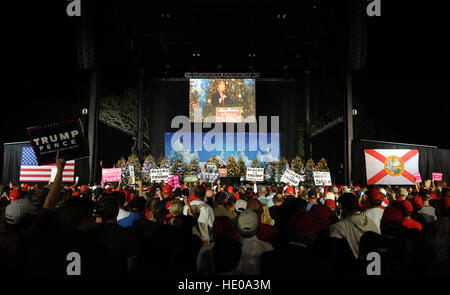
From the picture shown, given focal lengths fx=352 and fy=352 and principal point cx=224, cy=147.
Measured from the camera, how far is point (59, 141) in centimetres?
510

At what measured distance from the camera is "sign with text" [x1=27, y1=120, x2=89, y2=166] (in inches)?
200

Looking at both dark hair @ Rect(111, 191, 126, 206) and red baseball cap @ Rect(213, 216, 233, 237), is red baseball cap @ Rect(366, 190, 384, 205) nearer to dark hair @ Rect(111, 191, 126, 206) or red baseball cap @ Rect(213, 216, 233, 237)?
red baseball cap @ Rect(213, 216, 233, 237)

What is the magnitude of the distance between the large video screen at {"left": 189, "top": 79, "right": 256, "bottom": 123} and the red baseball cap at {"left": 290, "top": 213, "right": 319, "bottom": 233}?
94.2 feet

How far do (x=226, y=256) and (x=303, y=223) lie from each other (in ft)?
2.08

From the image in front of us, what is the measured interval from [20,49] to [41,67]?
6.02 feet

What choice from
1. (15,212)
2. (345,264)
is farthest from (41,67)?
(345,264)

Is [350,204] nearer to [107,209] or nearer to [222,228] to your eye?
[222,228]

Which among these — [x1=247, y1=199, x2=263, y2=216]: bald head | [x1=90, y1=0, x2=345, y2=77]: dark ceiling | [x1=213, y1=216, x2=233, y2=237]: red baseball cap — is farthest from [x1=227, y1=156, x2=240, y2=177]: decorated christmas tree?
[x1=213, y1=216, x2=233, y2=237]: red baseball cap

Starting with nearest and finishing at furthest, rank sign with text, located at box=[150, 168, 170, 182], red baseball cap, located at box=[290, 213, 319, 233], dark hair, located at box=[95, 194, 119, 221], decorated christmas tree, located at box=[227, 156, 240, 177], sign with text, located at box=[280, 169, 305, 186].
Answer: red baseball cap, located at box=[290, 213, 319, 233] → dark hair, located at box=[95, 194, 119, 221] → sign with text, located at box=[280, 169, 305, 186] → sign with text, located at box=[150, 168, 170, 182] → decorated christmas tree, located at box=[227, 156, 240, 177]

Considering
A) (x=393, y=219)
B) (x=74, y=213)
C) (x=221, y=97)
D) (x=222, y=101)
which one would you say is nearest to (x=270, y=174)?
(x=222, y=101)

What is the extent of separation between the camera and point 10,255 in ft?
9.29

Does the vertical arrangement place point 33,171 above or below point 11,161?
below

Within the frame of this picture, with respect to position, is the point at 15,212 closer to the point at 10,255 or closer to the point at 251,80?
the point at 10,255

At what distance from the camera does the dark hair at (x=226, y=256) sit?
2328 mm
